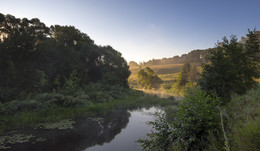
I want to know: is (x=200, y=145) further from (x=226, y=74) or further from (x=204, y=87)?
(x=226, y=74)

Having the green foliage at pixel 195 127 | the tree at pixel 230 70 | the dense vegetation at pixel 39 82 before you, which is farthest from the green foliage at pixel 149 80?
the green foliage at pixel 195 127

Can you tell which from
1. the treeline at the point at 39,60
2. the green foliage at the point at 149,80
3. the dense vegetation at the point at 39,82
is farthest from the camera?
the green foliage at the point at 149,80

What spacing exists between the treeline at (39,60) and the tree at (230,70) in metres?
17.5

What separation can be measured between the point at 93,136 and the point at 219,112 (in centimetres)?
886

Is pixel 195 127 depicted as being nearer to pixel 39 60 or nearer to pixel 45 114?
pixel 45 114

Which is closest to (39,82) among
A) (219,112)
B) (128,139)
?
(128,139)

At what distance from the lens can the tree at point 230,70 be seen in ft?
37.1

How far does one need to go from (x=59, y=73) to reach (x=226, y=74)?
→ 827 inches

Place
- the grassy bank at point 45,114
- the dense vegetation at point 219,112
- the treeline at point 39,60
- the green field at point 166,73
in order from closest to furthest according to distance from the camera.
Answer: the dense vegetation at point 219,112, the grassy bank at point 45,114, the treeline at point 39,60, the green field at point 166,73

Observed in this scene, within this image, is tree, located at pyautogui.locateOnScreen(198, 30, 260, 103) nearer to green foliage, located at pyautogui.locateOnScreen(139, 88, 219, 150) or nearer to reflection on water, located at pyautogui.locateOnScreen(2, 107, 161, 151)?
green foliage, located at pyautogui.locateOnScreen(139, 88, 219, 150)

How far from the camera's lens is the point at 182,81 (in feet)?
140

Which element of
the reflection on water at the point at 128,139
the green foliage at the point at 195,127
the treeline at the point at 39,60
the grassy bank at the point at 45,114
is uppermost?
the treeline at the point at 39,60

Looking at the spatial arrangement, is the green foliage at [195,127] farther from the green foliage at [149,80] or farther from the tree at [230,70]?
the green foliage at [149,80]

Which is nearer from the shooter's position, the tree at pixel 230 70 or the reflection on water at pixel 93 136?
the reflection on water at pixel 93 136
